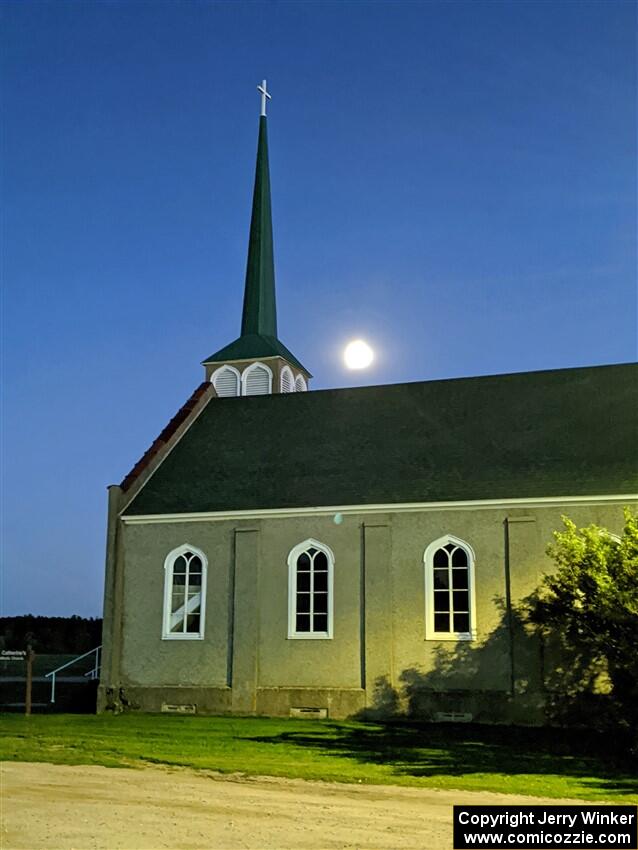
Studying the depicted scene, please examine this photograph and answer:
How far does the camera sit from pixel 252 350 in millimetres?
37594

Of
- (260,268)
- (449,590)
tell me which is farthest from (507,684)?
(260,268)

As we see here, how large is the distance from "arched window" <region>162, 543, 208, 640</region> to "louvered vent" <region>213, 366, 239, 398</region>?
11.4 metres

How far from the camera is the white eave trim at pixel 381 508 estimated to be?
77.1ft

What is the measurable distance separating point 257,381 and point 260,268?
6.42 metres

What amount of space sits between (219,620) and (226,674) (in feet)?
5.05

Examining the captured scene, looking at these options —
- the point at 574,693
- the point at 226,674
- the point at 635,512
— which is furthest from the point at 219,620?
the point at 635,512

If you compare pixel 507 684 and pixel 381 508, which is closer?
pixel 507 684

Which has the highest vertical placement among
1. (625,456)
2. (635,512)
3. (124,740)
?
(625,456)

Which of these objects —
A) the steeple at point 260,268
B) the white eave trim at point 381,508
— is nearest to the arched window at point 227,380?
the steeple at point 260,268

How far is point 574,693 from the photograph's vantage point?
22.3 meters

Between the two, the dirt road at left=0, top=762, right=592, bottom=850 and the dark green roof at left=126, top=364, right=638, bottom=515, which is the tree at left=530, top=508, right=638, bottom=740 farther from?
the dirt road at left=0, top=762, right=592, bottom=850

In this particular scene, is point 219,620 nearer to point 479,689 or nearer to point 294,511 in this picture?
point 294,511

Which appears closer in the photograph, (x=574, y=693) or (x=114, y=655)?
(x=574, y=693)

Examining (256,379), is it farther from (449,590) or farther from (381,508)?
(449,590)
